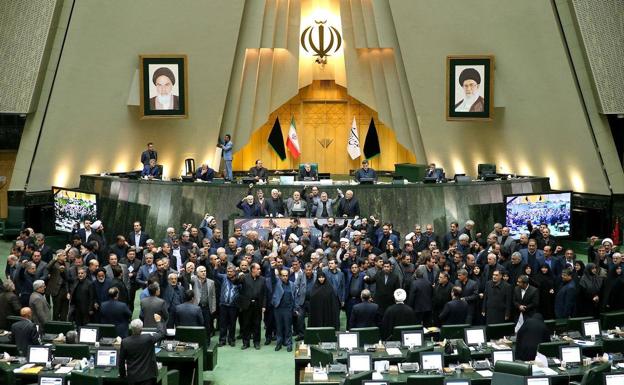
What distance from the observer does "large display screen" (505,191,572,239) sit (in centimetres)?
2419

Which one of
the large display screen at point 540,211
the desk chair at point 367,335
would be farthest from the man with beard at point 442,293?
the large display screen at point 540,211

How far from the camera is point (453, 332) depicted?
47.0 feet

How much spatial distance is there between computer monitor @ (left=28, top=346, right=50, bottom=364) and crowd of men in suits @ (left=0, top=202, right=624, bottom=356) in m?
1.77

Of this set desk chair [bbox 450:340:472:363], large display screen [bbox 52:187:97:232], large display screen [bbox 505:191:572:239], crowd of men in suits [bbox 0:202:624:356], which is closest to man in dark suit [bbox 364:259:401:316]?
crowd of men in suits [bbox 0:202:624:356]

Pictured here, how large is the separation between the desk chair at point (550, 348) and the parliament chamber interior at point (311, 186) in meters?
0.03

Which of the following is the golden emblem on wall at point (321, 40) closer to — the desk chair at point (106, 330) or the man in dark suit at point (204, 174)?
the man in dark suit at point (204, 174)

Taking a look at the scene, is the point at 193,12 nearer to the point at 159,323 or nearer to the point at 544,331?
the point at 159,323

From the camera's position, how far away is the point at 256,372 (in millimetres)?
15547

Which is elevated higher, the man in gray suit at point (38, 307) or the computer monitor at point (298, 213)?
the computer monitor at point (298, 213)

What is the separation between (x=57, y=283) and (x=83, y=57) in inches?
463

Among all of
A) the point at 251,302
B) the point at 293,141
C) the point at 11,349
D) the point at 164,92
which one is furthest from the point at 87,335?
the point at 293,141

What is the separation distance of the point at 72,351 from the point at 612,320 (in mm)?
8759

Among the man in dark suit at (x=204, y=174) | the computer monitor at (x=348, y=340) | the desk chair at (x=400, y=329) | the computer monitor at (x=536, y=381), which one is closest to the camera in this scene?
the computer monitor at (x=536, y=381)

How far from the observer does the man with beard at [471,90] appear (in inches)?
1081
